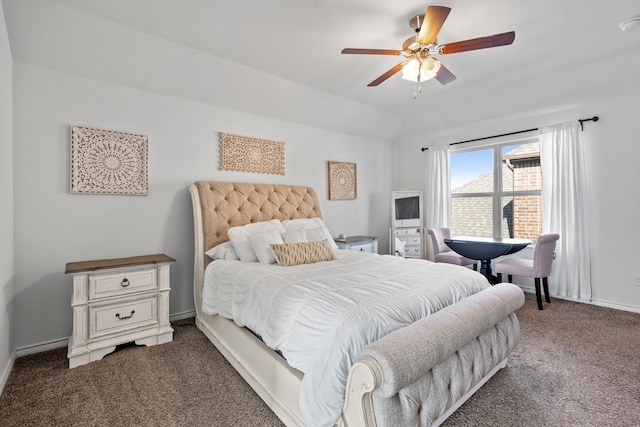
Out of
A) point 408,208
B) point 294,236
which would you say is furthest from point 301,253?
point 408,208

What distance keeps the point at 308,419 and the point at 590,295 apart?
3840 millimetres

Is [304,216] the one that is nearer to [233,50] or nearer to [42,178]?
[233,50]

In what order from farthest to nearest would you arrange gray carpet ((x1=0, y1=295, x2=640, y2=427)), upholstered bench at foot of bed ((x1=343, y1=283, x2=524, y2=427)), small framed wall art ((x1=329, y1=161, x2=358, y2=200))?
small framed wall art ((x1=329, y1=161, x2=358, y2=200)) < gray carpet ((x1=0, y1=295, x2=640, y2=427)) < upholstered bench at foot of bed ((x1=343, y1=283, x2=524, y2=427))

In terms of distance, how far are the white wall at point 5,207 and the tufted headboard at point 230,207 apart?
1.28 meters

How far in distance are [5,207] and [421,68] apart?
3.19 metres

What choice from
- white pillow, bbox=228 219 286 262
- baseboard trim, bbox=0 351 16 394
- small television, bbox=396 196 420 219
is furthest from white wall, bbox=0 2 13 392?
small television, bbox=396 196 420 219

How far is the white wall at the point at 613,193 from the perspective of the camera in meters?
3.15

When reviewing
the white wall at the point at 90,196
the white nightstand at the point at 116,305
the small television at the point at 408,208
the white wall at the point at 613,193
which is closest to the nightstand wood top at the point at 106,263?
the white nightstand at the point at 116,305

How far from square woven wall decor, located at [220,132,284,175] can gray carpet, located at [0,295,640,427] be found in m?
1.91

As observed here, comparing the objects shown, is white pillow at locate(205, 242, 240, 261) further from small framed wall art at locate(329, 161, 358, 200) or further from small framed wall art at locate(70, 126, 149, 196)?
small framed wall art at locate(329, 161, 358, 200)

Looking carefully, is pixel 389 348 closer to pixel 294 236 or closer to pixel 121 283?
pixel 294 236

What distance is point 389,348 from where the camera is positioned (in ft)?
3.83

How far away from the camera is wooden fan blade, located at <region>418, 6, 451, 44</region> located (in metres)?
1.78

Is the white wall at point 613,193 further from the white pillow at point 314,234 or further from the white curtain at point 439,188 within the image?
the white pillow at point 314,234
